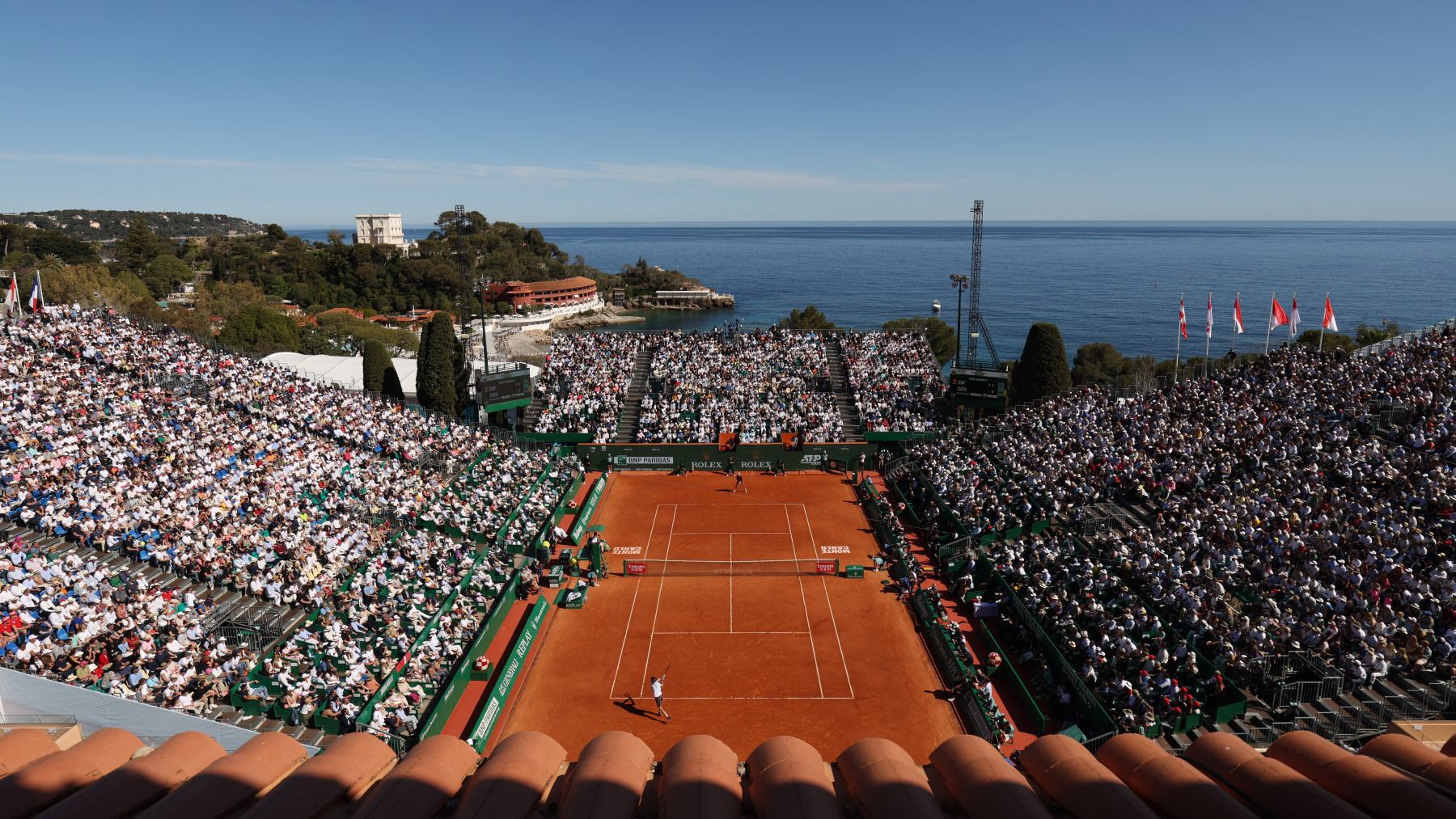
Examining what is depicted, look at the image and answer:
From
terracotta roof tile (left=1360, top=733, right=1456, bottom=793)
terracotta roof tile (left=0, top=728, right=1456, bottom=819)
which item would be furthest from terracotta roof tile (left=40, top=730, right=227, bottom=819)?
terracotta roof tile (left=1360, top=733, right=1456, bottom=793)

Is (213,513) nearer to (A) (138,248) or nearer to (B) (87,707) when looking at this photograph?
Answer: (B) (87,707)

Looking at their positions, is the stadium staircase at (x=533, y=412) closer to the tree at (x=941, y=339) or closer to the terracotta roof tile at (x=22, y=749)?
the terracotta roof tile at (x=22, y=749)

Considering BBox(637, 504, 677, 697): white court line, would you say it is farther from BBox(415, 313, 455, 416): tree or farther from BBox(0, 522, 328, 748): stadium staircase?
BBox(415, 313, 455, 416): tree

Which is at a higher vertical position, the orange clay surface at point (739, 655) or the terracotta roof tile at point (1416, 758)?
the terracotta roof tile at point (1416, 758)

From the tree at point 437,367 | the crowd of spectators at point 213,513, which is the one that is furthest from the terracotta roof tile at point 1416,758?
the tree at point 437,367

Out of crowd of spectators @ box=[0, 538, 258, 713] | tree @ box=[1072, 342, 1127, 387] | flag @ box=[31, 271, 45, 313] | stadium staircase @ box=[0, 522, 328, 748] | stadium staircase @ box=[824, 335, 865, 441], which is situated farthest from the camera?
tree @ box=[1072, 342, 1127, 387]

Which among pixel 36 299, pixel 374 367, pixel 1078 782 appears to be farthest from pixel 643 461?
pixel 1078 782

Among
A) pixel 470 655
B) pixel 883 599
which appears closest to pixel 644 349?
pixel 883 599
